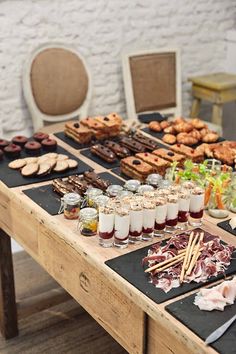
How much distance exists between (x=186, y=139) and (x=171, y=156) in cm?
31

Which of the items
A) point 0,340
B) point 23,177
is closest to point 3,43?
point 23,177

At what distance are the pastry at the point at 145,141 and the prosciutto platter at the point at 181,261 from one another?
0.93 meters

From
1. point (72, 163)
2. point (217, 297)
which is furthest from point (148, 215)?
point (72, 163)

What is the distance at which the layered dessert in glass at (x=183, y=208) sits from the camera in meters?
1.84

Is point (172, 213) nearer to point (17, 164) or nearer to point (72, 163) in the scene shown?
point (72, 163)

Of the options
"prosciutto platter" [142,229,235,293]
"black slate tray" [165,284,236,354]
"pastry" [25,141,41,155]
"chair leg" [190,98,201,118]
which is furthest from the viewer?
"chair leg" [190,98,201,118]

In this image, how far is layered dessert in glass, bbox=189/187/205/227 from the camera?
1871mm

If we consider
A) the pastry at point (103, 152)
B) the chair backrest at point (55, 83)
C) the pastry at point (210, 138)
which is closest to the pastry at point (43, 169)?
the pastry at point (103, 152)

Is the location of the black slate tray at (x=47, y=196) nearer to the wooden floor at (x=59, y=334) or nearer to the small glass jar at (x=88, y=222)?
the small glass jar at (x=88, y=222)

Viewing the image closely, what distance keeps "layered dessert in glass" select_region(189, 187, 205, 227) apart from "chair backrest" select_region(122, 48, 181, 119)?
2477 mm

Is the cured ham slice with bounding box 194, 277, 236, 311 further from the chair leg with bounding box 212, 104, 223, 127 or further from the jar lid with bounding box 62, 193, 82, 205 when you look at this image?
the chair leg with bounding box 212, 104, 223, 127

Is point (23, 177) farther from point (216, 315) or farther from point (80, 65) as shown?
point (80, 65)

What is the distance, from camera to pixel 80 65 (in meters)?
3.96

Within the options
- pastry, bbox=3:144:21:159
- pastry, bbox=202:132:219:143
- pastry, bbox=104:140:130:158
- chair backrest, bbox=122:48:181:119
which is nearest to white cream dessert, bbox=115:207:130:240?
pastry, bbox=104:140:130:158
